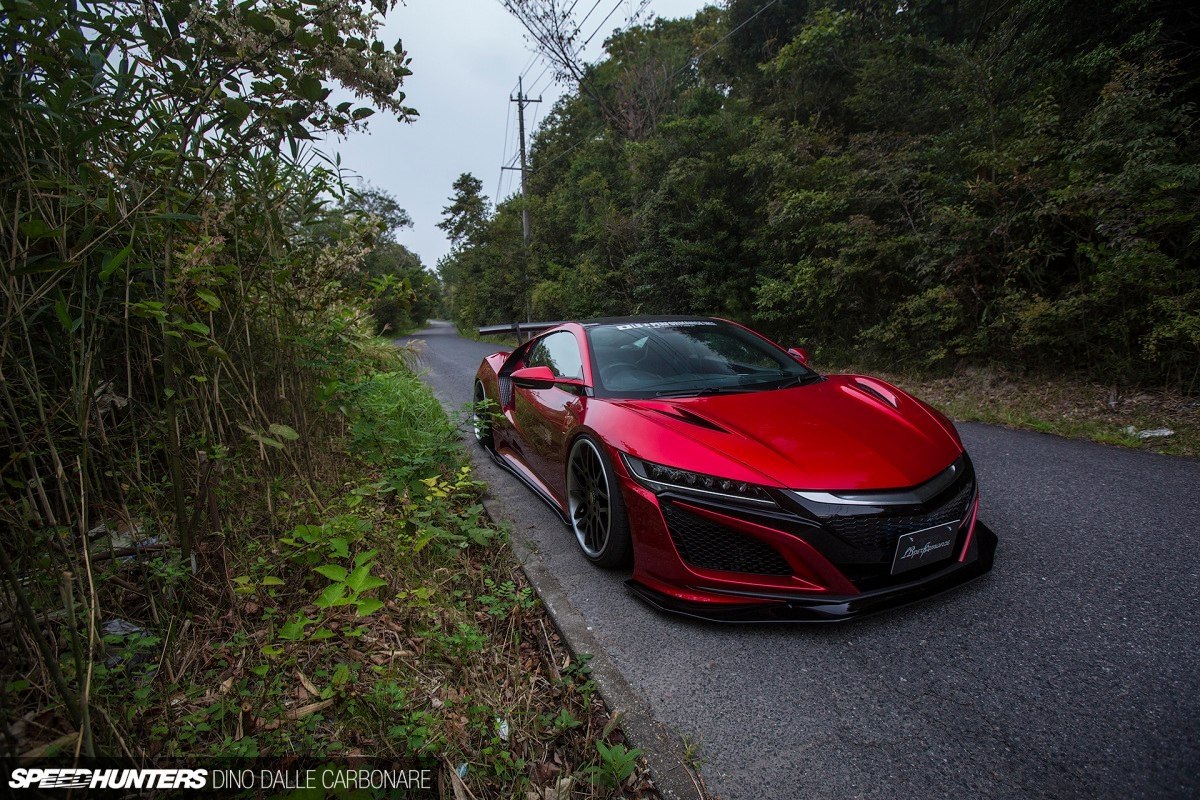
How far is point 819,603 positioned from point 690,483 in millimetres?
563

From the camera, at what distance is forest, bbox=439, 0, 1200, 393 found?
433 cm

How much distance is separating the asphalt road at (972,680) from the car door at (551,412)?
24.2 inches

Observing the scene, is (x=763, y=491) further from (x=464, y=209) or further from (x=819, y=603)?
(x=464, y=209)

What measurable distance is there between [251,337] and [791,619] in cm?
263

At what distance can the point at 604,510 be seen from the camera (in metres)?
2.25

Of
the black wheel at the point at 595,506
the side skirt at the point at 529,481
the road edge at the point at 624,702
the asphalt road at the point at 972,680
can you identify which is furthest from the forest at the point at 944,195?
the road edge at the point at 624,702

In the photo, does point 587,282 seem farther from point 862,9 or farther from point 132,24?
point 132,24

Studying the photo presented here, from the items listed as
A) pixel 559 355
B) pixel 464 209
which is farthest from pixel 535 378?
pixel 464 209

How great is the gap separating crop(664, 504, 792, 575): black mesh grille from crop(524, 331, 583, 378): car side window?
1148 millimetres

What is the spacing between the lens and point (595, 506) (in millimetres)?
2328

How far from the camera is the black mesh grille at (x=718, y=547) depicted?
172 centimetres

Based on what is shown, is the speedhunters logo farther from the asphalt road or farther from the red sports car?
the red sports car

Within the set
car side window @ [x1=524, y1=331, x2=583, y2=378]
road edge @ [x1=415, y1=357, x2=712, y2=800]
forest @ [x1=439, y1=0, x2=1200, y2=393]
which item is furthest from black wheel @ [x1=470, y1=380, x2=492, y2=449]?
forest @ [x1=439, y1=0, x2=1200, y2=393]

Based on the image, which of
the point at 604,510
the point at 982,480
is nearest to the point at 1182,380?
the point at 982,480
